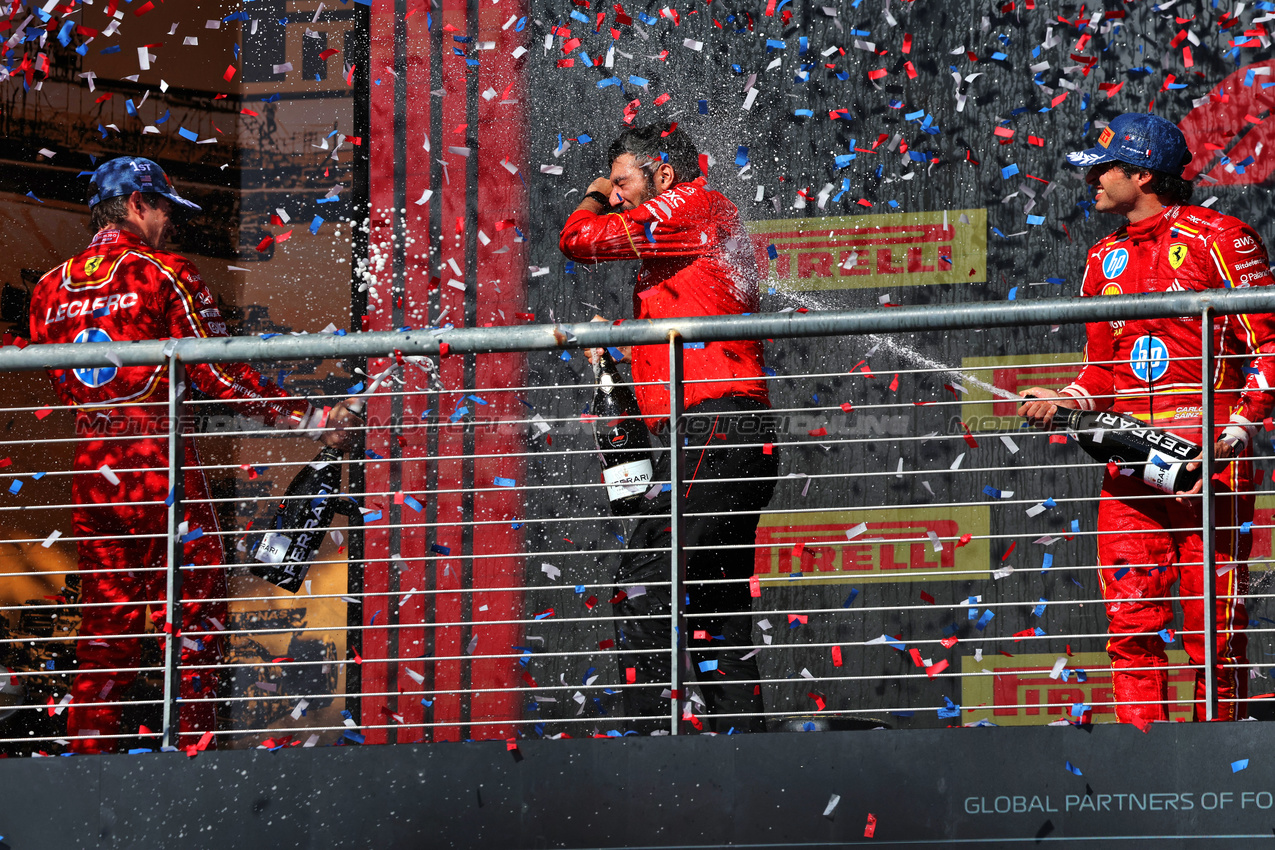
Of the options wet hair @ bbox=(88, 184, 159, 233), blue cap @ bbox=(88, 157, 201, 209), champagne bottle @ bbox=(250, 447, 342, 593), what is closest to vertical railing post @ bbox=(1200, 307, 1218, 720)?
champagne bottle @ bbox=(250, 447, 342, 593)

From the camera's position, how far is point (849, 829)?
8.00 ft

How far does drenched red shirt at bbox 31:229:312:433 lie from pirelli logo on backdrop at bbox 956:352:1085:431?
243 cm

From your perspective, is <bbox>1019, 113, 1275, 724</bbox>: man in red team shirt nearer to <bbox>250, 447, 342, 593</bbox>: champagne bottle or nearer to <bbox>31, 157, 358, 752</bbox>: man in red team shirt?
<bbox>250, 447, 342, 593</bbox>: champagne bottle

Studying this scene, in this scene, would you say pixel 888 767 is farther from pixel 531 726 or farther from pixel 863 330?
pixel 531 726

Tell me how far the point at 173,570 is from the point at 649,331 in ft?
3.97

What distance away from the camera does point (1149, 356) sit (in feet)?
10.1

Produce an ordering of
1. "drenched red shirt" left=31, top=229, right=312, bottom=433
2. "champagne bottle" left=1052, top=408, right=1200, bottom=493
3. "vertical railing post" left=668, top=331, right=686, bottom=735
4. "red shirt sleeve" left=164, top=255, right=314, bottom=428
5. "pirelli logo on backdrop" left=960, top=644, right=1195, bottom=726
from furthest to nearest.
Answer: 1. "pirelli logo on backdrop" left=960, top=644, right=1195, bottom=726
2. "drenched red shirt" left=31, top=229, right=312, bottom=433
3. "red shirt sleeve" left=164, top=255, right=314, bottom=428
4. "champagne bottle" left=1052, top=408, right=1200, bottom=493
5. "vertical railing post" left=668, top=331, right=686, bottom=735

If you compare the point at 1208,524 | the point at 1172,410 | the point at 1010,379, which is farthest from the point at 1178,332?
the point at 1010,379

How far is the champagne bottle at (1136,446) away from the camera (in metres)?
2.78

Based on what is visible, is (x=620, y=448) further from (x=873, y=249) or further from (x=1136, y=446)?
(x=873, y=249)

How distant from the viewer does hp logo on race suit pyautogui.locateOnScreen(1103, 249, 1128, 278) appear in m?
3.18

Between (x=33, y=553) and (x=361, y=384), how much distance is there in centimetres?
345

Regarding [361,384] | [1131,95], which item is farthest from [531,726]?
[1131,95]

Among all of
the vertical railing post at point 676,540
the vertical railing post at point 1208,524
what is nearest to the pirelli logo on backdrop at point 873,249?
the vertical railing post at point 1208,524
